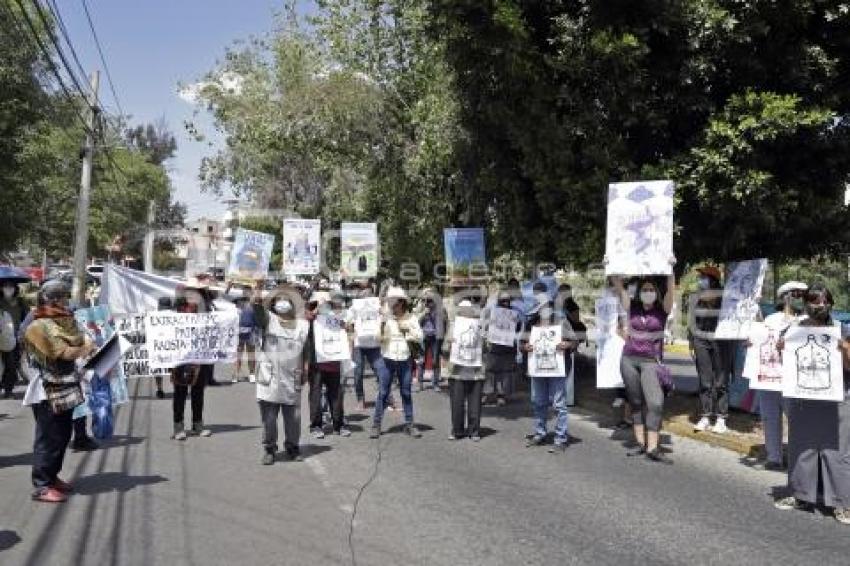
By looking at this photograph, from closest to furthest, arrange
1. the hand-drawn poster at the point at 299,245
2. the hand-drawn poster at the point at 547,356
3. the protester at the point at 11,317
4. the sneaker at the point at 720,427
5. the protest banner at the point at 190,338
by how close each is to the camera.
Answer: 1. the hand-drawn poster at the point at 547,356
2. the sneaker at the point at 720,427
3. the protest banner at the point at 190,338
4. the protester at the point at 11,317
5. the hand-drawn poster at the point at 299,245

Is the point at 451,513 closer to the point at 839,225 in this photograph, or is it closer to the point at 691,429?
the point at 691,429

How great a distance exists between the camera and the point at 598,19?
1041 centimetres

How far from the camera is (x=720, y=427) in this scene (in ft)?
32.4

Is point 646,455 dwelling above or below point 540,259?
below

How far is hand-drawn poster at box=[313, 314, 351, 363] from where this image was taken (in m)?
10.2

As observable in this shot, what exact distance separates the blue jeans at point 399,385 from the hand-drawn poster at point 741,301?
3.69 m

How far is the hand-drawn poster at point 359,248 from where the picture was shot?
66.7 feet

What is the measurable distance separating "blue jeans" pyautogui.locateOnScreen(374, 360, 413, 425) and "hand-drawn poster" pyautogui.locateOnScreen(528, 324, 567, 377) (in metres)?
1.55

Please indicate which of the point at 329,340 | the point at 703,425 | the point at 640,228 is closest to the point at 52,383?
the point at 329,340

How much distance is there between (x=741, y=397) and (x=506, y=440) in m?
3.28

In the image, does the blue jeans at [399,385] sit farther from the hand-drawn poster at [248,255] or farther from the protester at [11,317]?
the hand-drawn poster at [248,255]

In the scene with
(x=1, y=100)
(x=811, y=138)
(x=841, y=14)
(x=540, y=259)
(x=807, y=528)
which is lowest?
(x=807, y=528)

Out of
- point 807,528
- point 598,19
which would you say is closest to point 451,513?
point 807,528

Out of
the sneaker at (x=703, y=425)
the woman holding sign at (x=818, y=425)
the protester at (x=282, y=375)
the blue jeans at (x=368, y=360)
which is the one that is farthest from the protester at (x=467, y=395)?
the woman holding sign at (x=818, y=425)
